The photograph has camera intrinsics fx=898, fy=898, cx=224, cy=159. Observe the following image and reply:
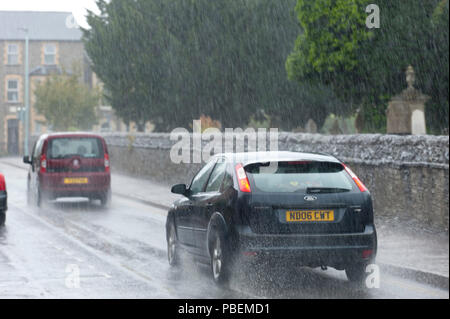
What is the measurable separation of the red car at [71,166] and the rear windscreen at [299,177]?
11827mm

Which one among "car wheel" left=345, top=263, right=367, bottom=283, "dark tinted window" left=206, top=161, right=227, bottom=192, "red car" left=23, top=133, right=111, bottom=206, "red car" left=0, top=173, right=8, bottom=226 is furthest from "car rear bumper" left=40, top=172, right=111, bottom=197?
"car wheel" left=345, top=263, right=367, bottom=283

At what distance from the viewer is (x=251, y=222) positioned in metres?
9.31

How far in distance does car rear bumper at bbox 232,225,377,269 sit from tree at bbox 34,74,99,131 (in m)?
44.8

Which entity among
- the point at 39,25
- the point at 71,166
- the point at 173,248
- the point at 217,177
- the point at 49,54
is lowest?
the point at 173,248

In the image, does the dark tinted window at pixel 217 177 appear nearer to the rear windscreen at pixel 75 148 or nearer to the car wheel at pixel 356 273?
the car wheel at pixel 356 273

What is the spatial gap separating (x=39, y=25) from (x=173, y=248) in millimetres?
64577

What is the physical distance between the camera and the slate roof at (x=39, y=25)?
72.2 m

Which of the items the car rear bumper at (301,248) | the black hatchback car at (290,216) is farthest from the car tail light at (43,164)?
the car rear bumper at (301,248)

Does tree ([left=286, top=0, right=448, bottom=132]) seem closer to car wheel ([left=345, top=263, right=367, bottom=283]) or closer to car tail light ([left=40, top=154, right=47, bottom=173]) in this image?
car tail light ([left=40, top=154, right=47, bottom=173])

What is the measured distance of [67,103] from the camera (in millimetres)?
53375

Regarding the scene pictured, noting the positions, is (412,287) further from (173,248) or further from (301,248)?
(173,248)

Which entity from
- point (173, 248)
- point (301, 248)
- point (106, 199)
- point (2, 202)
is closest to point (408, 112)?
point (106, 199)
